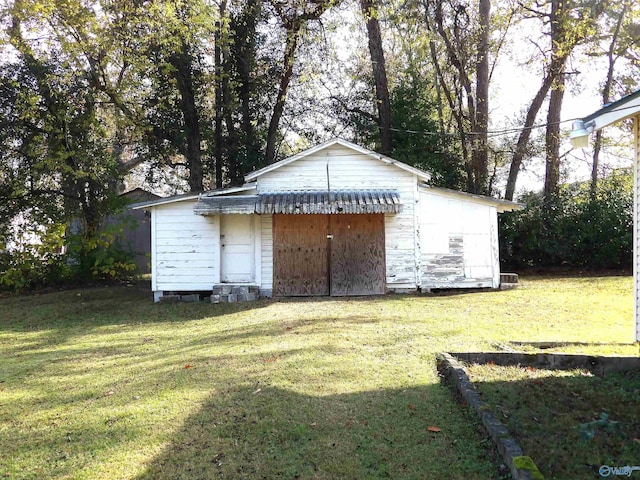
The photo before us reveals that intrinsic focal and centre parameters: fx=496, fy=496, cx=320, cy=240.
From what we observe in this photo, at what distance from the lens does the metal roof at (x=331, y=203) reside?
12438 millimetres

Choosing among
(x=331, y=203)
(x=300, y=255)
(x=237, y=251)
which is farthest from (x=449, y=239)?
(x=237, y=251)

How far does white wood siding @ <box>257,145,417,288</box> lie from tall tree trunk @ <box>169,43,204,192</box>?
6258 mm

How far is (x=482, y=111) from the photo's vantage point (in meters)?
19.8

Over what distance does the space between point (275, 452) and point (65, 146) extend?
51.5 feet

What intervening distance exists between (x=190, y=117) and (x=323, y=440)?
16851mm

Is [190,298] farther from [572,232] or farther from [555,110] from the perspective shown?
[555,110]

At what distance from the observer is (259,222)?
44.4 ft

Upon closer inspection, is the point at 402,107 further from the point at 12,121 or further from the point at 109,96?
the point at 12,121

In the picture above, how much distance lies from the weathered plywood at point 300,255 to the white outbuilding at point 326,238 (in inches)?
1.1

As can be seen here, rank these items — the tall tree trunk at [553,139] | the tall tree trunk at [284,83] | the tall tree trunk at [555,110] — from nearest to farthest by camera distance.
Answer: the tall tree trunk at [284,83]
the tall tree trunk at [555,110]
the tall tree trunk at [553,139]

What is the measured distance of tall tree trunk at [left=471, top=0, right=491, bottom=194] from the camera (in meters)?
19.4

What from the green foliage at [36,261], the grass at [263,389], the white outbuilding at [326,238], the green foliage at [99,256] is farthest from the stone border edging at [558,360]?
the green foliage at [36,261]

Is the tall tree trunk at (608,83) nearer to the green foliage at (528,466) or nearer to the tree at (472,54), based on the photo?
the tree at (472,54)

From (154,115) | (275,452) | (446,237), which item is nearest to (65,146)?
(154,115)
